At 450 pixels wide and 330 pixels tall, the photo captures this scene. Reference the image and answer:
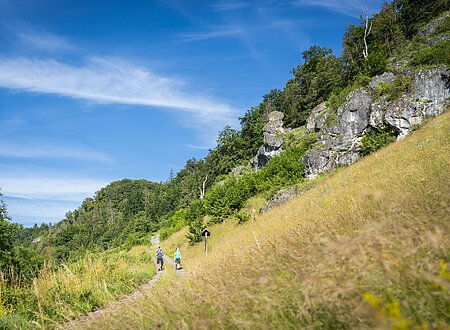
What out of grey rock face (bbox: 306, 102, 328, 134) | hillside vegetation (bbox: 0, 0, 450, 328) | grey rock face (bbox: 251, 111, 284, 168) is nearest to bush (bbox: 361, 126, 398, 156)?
hillside vegetation (bbox: 0, 0, 450, 328)

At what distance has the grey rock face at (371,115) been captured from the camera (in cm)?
2717

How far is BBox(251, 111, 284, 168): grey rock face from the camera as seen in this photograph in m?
49.2

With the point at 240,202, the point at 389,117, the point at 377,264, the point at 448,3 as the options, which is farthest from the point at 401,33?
the point at 377,264

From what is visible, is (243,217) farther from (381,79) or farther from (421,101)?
(381,79)

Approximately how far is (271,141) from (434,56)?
25.2 meters

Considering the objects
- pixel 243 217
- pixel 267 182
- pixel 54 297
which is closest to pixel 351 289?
pixel 54 297

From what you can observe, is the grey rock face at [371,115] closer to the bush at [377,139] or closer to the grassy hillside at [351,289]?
the bush at [377,139]

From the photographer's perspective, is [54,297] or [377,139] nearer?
[54,297]

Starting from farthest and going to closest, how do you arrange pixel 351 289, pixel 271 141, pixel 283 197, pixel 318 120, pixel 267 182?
pixel 271 141 → pixel 318 120 → pixel 267 182 → pixel 283 197 → pixel 351 289

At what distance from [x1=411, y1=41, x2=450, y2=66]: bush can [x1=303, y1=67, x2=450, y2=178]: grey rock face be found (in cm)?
151


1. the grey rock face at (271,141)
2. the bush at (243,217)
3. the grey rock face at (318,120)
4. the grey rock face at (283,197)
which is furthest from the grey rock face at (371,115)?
the grey rock face at (271,141)

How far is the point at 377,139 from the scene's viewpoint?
3022 cm

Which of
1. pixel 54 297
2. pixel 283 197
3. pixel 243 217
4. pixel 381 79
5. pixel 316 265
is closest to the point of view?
pixel 316 265

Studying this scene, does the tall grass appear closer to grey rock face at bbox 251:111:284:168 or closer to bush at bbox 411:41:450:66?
bush at bbox 411:41:450:66
